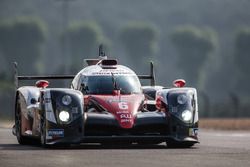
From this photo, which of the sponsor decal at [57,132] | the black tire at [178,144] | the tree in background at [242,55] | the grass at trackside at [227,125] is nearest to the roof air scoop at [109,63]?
the black tire at [178,144]

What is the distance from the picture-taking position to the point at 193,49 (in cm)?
19888

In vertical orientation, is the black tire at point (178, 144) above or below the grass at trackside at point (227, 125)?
above

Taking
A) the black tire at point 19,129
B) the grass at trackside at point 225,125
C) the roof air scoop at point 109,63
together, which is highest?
the roof air scoop at point 109,63

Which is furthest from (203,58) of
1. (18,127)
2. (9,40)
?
(18,127)

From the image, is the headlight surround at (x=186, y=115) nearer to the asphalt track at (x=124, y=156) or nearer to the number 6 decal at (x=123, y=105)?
the asphalt track at (x=124, y=156)

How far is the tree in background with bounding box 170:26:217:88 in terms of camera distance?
191 meters

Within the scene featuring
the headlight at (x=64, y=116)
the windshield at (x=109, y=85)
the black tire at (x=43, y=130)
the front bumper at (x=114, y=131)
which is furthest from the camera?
the windshield at (x=109, y=85)

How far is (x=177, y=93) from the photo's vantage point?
2148 cm

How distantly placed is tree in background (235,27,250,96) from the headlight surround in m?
158

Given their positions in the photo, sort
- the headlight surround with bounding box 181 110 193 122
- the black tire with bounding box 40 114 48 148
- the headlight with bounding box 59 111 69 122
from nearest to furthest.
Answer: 1. the headlight with bounding box 59 111 69 122
2. the black tire with bounding box 40 114 48 148
3. the headlight surround with bounding box 181 110 193 122

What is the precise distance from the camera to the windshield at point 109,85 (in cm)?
2219

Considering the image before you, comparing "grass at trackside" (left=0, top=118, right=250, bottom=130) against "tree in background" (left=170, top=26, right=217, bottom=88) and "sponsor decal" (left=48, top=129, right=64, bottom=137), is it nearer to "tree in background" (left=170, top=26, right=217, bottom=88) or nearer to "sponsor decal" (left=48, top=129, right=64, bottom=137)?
"sponsor decal" (left=48, top=129, right=64, bottom=137)

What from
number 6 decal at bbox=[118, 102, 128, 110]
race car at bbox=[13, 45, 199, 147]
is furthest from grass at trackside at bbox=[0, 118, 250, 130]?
number 6 decal at bbox=[118, 102, 128, 110]

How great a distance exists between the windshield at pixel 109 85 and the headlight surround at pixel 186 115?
163 centimetres
